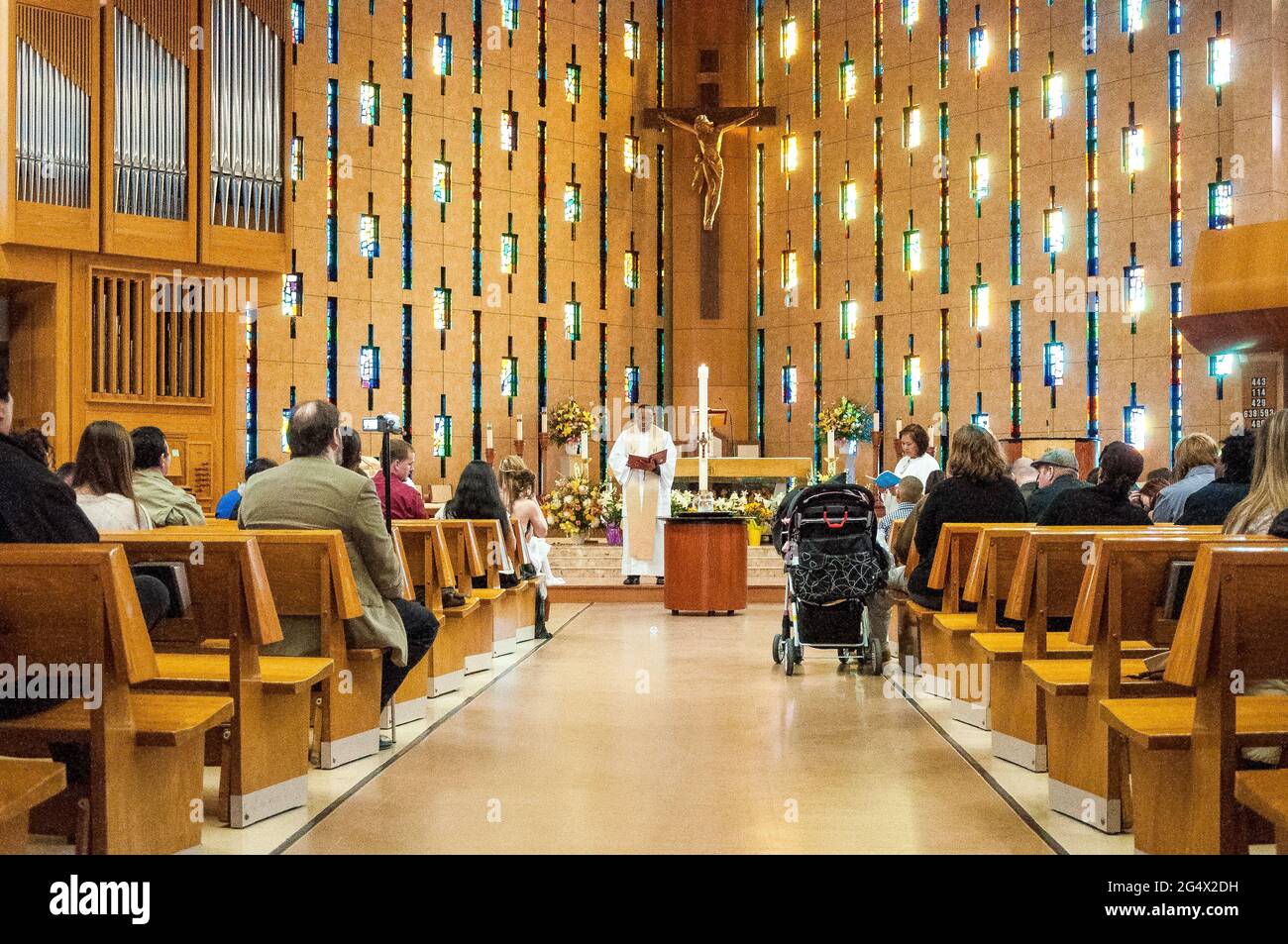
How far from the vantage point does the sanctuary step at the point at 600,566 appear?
12.1 metres

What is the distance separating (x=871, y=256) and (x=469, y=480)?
32.9 ft

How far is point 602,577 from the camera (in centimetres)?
1211

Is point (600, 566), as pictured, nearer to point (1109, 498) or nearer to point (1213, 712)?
point (1109, 498)

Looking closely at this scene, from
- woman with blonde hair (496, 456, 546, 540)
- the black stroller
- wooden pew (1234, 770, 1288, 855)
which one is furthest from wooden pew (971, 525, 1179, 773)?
woman with blonde hair (496, 456, 546, 540)

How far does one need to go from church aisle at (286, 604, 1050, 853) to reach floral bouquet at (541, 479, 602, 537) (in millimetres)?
5308

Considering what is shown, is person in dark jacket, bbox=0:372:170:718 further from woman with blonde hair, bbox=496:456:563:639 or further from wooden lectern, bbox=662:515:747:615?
wooden lectern, bbox=662:515:747:615

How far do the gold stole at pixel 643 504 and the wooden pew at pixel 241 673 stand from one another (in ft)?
24.9

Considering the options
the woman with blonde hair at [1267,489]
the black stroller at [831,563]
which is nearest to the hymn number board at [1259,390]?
the black stroller at [831,563]

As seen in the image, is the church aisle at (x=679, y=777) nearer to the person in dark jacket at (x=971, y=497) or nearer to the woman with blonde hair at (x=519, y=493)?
the person in dark jacket at (x=971, y=497)

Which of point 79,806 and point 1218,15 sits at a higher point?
point 1218,15

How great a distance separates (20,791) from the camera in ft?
7.04

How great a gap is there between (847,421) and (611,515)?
4529 mm
